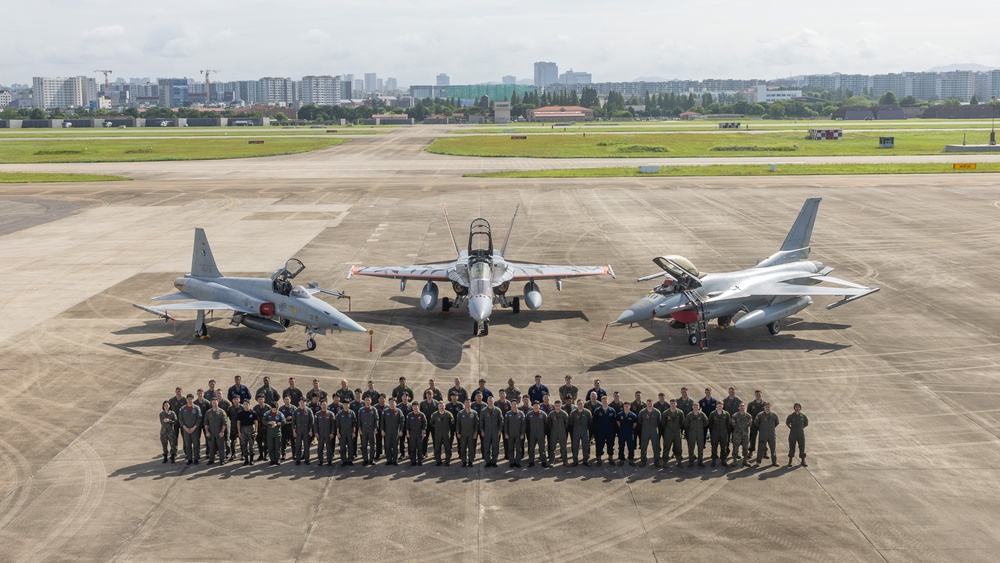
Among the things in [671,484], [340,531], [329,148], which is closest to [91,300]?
[340,531]

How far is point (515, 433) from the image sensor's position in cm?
1745

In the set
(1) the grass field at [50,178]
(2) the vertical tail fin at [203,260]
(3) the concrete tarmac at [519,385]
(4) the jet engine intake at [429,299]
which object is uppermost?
(1) the grass field at [50,178]

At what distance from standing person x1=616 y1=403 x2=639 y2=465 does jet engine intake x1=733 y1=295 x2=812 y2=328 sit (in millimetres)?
9762

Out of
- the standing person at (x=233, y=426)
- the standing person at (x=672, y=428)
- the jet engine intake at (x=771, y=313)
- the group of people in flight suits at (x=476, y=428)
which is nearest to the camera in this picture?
the standing person at (x=672, y=428)

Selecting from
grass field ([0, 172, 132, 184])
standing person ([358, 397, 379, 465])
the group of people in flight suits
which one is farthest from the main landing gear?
grass field ([0, 172, 132, 184])

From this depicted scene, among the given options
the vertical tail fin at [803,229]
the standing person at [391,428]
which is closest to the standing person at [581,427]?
the standing person at [391,428]

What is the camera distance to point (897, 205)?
57.1 metres

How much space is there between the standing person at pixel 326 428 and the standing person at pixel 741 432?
8.19m

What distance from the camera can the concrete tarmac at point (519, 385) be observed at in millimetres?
14773

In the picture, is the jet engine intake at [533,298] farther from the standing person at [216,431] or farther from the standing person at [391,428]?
the standing person at [216,431]

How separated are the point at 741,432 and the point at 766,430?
49cm

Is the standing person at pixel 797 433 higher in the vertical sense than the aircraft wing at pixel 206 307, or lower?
lower

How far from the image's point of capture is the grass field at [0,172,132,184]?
7625cm

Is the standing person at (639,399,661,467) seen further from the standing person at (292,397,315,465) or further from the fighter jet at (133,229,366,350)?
the fighter jet at (133,229,366,350)
